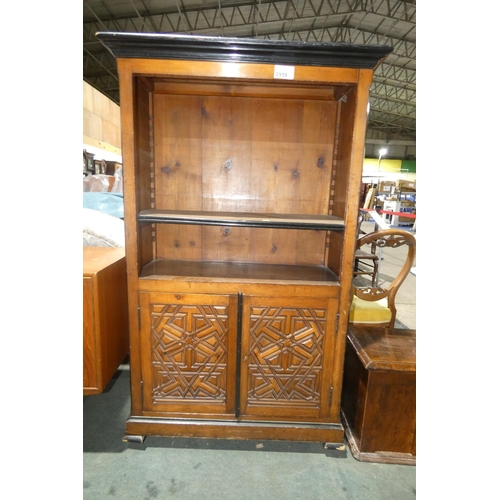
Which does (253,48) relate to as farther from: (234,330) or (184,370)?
(184,370)

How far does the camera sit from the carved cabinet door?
155 centimetres

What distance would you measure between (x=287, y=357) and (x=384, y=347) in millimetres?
563

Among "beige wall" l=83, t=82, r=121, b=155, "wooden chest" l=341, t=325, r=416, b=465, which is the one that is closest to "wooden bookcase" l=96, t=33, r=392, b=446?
"wooden chest" l=341, t=325, r=416, b=465

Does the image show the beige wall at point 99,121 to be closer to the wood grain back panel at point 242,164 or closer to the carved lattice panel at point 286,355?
the wood grain back panel at point 242,164

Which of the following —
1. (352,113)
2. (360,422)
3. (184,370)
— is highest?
(352,113)

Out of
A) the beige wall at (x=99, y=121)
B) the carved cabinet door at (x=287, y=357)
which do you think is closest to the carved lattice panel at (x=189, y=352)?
the carved cabinet door at (x=287, y=357)

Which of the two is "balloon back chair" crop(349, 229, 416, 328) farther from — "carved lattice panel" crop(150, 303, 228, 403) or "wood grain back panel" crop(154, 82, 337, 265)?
"carved lattice panel" crop(150, 303, 228, 403)

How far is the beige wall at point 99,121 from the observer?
3.39m

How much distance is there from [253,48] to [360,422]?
1.92m

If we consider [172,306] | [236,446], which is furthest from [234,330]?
[236,446]

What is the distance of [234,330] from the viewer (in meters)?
1.57

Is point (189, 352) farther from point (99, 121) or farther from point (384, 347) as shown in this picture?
point (99, 121)
